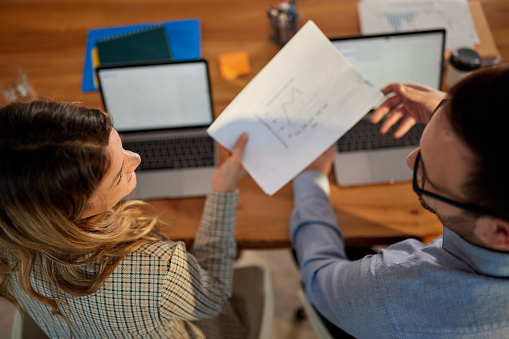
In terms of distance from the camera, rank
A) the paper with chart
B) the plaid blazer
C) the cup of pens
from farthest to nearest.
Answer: the cup of pens
the paper with chart
the plaid blazer

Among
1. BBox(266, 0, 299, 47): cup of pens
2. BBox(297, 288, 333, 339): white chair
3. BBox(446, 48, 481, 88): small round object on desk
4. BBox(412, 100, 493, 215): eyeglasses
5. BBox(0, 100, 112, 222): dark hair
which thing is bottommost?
BBox(297, 288, 333, 339): white chair

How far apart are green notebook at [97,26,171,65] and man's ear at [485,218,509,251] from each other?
1.09 metres

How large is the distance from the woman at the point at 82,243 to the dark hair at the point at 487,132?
1.85ft

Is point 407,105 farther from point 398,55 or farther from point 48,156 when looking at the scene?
point 48,156

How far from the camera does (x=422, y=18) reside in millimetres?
1413

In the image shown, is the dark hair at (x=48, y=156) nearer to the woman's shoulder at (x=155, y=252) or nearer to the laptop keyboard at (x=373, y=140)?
the woman's shoulder at (x=155, y=252)

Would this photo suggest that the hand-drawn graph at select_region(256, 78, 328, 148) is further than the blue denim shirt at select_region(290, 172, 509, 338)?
Yes

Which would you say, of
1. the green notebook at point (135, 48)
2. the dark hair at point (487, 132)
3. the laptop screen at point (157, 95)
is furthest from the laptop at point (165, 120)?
the dark hair at point (487, 132)

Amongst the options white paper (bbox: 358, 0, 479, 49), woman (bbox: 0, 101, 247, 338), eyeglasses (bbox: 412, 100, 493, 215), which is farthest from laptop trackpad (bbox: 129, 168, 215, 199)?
white paper (bbox: 358, 0, 479, 49)

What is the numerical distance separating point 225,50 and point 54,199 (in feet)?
2.90

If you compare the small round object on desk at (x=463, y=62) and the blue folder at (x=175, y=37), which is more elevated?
the blue folder at (x=175, y=37)

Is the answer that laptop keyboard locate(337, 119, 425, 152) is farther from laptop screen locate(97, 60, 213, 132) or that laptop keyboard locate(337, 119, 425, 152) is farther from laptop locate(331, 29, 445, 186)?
laptop screen locate(97, 60, 213, 132)

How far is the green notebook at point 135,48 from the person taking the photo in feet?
4.59

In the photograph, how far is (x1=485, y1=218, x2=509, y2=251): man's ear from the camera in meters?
0.62
